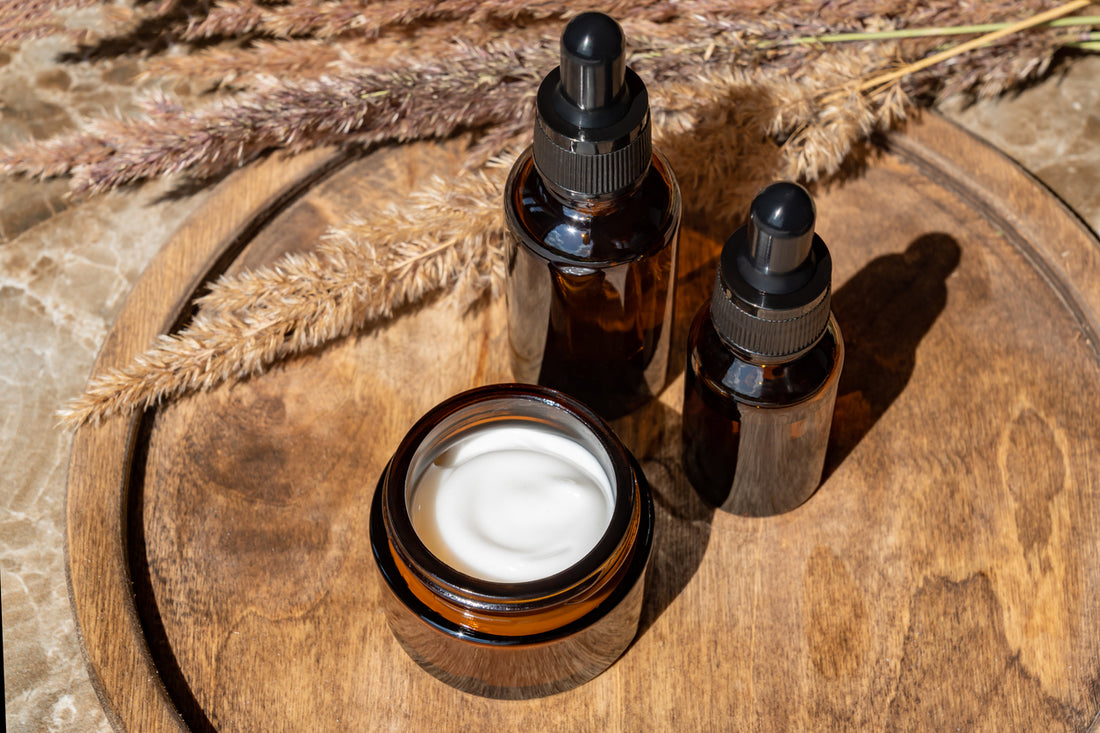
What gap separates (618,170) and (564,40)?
3.7 inches

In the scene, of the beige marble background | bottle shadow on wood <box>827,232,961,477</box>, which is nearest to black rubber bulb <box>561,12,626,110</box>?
bottle shadow on wood <box>827,232,961,477</box>

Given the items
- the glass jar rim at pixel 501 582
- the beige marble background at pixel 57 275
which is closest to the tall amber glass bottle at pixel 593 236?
the glass jar rim at pixel 501 582

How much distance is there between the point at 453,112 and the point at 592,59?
1.08 feet

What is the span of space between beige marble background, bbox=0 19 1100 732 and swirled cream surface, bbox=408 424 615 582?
1.31 feet

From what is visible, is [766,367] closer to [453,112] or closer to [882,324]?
[882,324]

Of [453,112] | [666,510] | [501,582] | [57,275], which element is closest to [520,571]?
[501,582]

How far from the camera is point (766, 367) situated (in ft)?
2.40

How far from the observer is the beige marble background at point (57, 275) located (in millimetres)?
923

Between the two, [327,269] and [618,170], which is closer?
[618,170]

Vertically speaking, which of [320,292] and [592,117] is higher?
[592,117]

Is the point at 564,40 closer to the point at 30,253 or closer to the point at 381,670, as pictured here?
the point at 381,670

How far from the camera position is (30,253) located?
3.67 ft

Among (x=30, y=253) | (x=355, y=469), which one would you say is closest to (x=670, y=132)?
(x=355, y=469)

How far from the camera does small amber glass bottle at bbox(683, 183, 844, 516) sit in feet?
2.17
